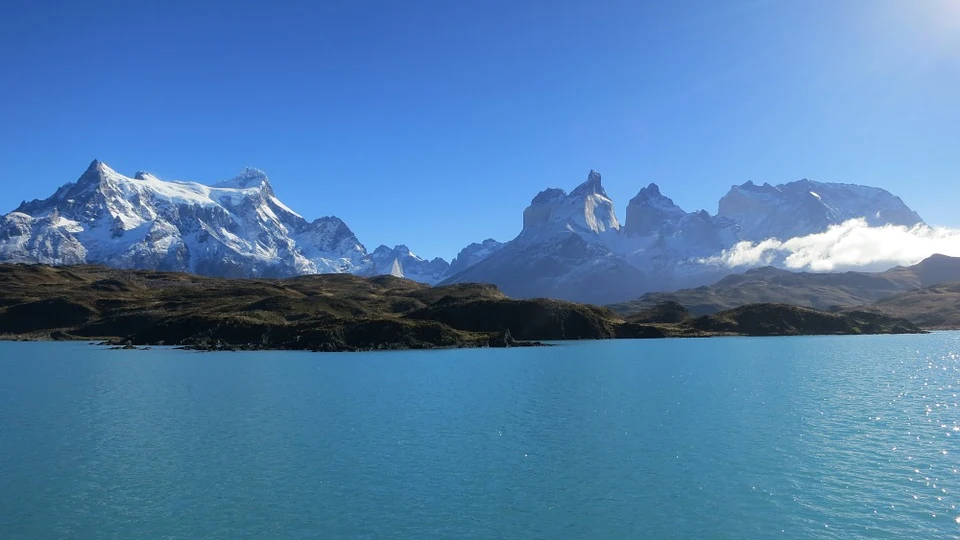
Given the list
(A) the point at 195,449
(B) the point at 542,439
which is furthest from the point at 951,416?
(A) the point at 195,449

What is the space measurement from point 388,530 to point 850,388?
7089 centimetres

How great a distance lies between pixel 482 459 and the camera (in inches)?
1850

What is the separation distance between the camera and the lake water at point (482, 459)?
1346 inches

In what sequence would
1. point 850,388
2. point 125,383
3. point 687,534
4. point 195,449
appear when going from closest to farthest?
1. point 687,534
2. point 195,449
3. point 850,388
4. point 125,383

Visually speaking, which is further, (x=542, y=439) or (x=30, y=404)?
(x=30, y=404)

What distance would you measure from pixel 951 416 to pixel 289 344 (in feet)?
489

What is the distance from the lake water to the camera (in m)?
34.2

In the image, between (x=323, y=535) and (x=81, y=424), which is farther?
(x=81, y=424)

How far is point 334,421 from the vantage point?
62250mm

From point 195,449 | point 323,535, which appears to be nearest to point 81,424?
point 195,449

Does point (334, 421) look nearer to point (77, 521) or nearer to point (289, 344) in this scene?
point (77, 521)

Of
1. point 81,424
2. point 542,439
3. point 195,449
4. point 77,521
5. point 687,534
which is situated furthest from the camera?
point 81,424

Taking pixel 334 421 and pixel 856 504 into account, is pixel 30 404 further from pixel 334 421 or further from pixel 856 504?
pixel 856 504

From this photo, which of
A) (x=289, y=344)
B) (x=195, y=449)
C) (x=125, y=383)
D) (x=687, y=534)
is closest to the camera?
(x=687, y=534)
